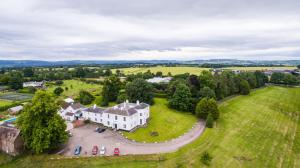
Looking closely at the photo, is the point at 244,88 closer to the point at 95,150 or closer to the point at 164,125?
the point at 164,125

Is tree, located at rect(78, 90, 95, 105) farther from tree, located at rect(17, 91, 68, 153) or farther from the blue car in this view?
the blue car

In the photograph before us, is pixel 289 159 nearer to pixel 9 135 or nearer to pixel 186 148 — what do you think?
pixel 186 148

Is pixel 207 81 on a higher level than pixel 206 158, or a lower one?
higher

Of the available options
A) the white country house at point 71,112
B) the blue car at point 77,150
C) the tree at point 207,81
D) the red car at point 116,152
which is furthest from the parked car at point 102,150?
the tree at point 207,81

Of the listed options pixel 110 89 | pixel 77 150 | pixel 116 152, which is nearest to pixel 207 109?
pixel 116 152

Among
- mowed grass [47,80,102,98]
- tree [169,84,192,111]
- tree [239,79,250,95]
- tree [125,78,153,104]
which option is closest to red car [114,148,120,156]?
tree [169,84,192,111]

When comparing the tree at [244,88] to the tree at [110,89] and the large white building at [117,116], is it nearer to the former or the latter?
the large white building at [117,116]

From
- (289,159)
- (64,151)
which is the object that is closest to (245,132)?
(289,159)
